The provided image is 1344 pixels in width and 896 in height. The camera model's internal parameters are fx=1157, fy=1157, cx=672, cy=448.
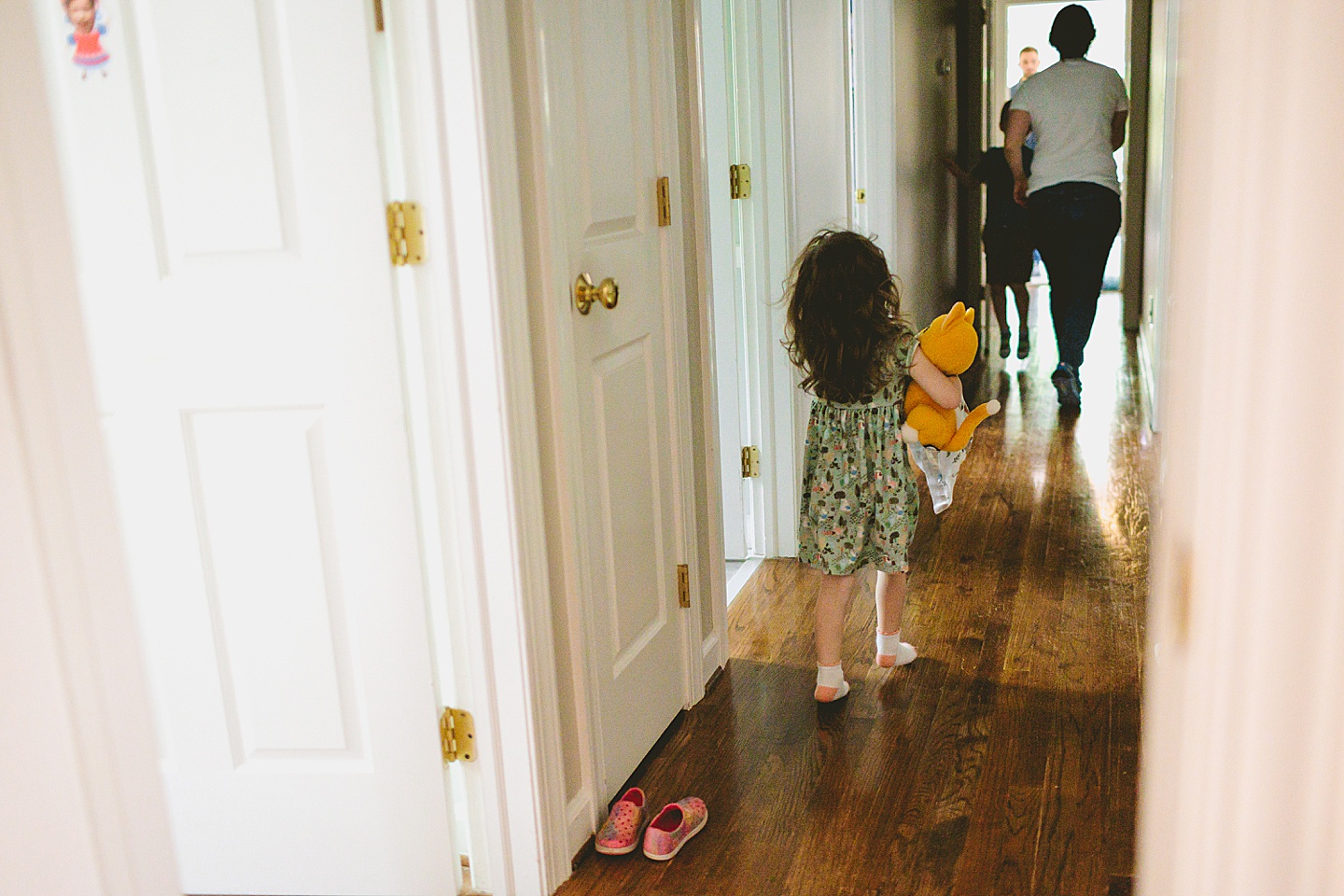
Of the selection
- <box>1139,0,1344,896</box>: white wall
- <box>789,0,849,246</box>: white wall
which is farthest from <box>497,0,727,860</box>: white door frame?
<box>1139,0,1344,896</box>: white wall

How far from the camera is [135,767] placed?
2.06 ft

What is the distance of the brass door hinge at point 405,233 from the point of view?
1.65 metres

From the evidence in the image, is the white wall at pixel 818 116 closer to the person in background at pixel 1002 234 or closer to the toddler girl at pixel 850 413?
the toddler girl at pixel 850 413

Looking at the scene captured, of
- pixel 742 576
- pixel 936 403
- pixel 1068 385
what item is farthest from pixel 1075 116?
pixel 936 403

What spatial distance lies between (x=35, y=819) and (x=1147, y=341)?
20.1ft

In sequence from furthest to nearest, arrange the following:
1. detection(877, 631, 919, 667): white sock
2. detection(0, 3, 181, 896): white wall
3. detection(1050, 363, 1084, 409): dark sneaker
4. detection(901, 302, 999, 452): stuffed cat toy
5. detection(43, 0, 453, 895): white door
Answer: detection(1050, 363, 1084, 409): dark sneaker
detection(877, 631, 919, 667): white sock
detection(901, 302, 999, 452): stuffed cat toy
detection(43, 0, 453, 895): white door
detection(0, 3, 181, 896): white wall

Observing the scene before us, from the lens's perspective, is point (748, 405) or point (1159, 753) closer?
point (1159, 753)

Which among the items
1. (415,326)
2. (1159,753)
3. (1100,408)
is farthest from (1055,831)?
(1100,408)

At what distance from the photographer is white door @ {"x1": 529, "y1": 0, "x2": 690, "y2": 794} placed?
1.92 m

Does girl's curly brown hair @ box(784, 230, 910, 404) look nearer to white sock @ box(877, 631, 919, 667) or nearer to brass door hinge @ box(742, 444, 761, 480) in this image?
white sock @ box(877, 631, 919, 667)

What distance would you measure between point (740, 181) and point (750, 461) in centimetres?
79

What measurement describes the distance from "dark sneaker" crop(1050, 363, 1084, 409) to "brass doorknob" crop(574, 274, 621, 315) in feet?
11.8

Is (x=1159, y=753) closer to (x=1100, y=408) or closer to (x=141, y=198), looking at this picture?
(x=141, y=198)

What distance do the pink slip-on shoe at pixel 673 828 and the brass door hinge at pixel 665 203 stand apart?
1.10 m
